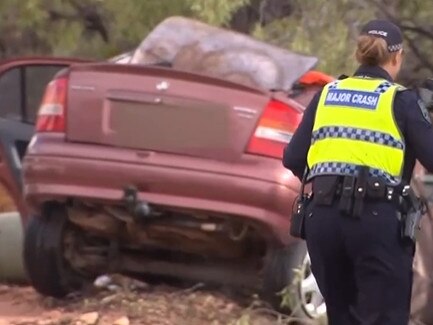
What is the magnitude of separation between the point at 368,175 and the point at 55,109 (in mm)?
2236

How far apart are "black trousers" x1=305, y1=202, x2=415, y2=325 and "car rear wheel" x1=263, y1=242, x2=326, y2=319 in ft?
4.74

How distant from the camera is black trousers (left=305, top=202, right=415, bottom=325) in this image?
4707 millimetres

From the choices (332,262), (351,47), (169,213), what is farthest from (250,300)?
(351,47)

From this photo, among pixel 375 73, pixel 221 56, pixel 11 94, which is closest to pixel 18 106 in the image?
pixel 11 94

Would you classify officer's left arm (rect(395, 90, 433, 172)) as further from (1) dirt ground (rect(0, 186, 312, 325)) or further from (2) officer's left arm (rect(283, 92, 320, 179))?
(1) dirt ground (rect(0, 186, 312, 325))

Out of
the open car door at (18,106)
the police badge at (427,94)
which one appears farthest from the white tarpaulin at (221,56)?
the police badge at (427,94)

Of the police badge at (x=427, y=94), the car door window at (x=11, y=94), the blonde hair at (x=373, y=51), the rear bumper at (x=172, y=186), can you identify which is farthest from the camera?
the car door window at (x=11, y=94)

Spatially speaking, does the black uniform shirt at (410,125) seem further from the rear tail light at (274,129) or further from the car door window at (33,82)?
the car door window at (33,82)

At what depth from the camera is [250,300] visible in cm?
663

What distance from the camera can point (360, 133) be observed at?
4730mm

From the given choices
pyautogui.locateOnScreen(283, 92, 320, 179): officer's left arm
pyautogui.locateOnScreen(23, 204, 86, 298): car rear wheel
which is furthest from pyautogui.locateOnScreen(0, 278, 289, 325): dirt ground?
pyautogui.locateOnScreen(283, 92, 320, 179): officer's left arm

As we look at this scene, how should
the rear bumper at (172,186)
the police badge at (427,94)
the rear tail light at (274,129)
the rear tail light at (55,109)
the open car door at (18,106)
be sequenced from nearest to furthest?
the police badge at (427,94), the rear bumper at (172,186), the rear tail light at (274,129), the rear tail light at (55,109), the open car door at (18,106)

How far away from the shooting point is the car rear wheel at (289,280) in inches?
251

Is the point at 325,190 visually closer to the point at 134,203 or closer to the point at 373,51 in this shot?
the point at 373,51
